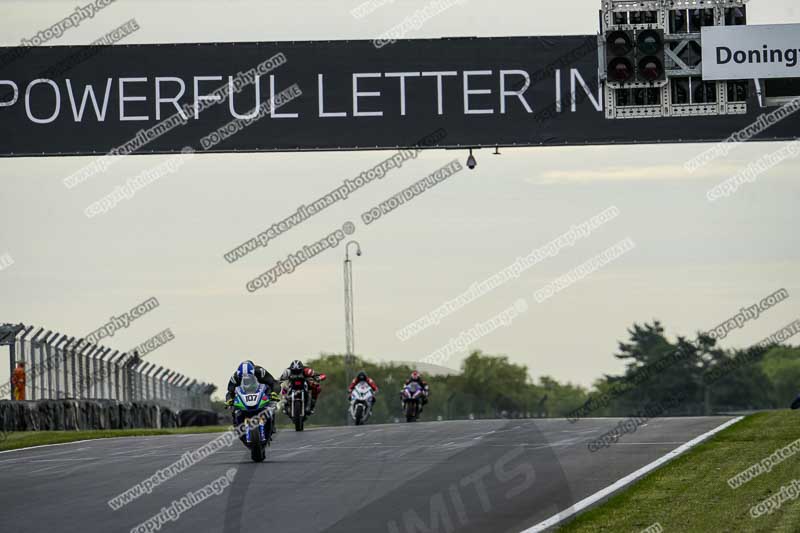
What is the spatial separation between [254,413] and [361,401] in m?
15.7

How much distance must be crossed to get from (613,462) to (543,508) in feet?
17.3

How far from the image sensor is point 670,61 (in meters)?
25.6

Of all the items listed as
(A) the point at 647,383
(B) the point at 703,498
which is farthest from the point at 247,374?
(A) the point at 647,383

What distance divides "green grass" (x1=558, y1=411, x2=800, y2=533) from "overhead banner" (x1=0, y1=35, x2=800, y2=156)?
27.7 ft

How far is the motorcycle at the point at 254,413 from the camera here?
20.1 meters

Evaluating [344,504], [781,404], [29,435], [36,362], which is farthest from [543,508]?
[781,404]

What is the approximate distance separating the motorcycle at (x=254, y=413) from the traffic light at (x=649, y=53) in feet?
28.7

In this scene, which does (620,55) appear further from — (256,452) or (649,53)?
(256,452)

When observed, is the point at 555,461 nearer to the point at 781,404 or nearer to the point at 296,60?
the point at 296,60

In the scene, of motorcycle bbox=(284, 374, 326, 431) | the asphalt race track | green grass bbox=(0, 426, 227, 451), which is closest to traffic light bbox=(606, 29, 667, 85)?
the asphalt race track

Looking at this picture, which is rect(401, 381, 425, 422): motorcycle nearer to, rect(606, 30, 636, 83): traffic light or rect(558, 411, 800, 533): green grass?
rect(606, 30, 636, 83): traffic light

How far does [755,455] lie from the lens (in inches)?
765

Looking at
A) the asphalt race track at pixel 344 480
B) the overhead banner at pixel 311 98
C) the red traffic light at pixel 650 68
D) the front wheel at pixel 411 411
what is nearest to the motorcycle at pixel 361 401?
the front wheel at pixel 411 411

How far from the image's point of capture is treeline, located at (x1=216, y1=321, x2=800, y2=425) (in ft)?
426
